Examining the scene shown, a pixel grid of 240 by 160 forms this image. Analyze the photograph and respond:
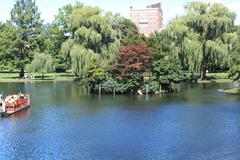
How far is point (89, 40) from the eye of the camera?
60.0m

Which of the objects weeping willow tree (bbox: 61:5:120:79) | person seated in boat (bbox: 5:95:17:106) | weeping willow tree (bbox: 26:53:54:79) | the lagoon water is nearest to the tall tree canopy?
weeping willow tree (bbox: 26:53:54:79)

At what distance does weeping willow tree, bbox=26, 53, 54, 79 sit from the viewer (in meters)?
66.1

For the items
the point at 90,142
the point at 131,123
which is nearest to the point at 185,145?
the point at 90,142

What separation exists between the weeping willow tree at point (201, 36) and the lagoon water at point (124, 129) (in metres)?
18.5

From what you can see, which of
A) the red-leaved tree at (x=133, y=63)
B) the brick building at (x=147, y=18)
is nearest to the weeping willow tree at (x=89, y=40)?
the red-leaved tree at (x=133, y=63)

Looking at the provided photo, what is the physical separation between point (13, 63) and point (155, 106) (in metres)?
37.4

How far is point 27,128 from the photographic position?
27.7m

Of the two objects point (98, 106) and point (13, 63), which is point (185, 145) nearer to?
point (98, 106)

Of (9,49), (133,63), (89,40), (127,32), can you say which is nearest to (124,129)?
(133,63)

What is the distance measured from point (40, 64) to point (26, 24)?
9.72 meters

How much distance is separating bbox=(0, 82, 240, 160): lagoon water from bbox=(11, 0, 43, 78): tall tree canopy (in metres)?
30.7

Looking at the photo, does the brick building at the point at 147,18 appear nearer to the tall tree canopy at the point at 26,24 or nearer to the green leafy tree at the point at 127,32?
the green leafy tree at the point at 127,32

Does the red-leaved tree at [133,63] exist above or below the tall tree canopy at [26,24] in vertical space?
below

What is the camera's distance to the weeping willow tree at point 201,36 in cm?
6103
